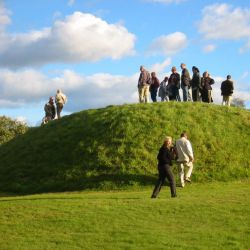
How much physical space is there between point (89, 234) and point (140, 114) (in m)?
15.6

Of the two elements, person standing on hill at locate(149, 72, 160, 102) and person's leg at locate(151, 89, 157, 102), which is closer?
person standing on hill at locate(149, 72, 160, 102)

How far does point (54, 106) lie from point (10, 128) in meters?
35.2

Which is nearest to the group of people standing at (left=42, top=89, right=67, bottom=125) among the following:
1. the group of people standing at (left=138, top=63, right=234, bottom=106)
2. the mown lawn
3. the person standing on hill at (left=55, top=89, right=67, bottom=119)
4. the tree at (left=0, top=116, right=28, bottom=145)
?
the person standing on hill at (left=55, top=89, right=67, bottom=119)

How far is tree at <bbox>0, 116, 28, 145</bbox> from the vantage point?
225 feet

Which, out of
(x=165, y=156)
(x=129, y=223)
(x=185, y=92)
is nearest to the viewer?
(x=129, y=223)

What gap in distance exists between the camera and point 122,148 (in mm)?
25938

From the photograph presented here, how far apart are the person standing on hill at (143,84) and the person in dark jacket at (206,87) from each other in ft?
11.3

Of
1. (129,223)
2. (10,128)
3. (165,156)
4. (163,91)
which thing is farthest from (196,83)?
(10,128)

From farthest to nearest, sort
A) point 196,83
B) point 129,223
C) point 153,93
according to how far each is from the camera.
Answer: point 153,93, point 196,83, point 129,223

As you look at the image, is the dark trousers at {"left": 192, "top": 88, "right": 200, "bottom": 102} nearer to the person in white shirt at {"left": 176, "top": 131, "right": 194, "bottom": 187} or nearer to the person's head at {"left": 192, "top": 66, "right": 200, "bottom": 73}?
the person's head at {"left": 192, "top": 66, "right": 200, "bottom": 73}

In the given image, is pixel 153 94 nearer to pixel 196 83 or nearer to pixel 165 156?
pixel 196 83

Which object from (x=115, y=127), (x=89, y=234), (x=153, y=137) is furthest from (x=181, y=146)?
(x=89, y=234)

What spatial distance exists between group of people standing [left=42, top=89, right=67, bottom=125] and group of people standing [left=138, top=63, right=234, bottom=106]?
19.2 ft

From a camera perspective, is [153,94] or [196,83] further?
[153,94]
